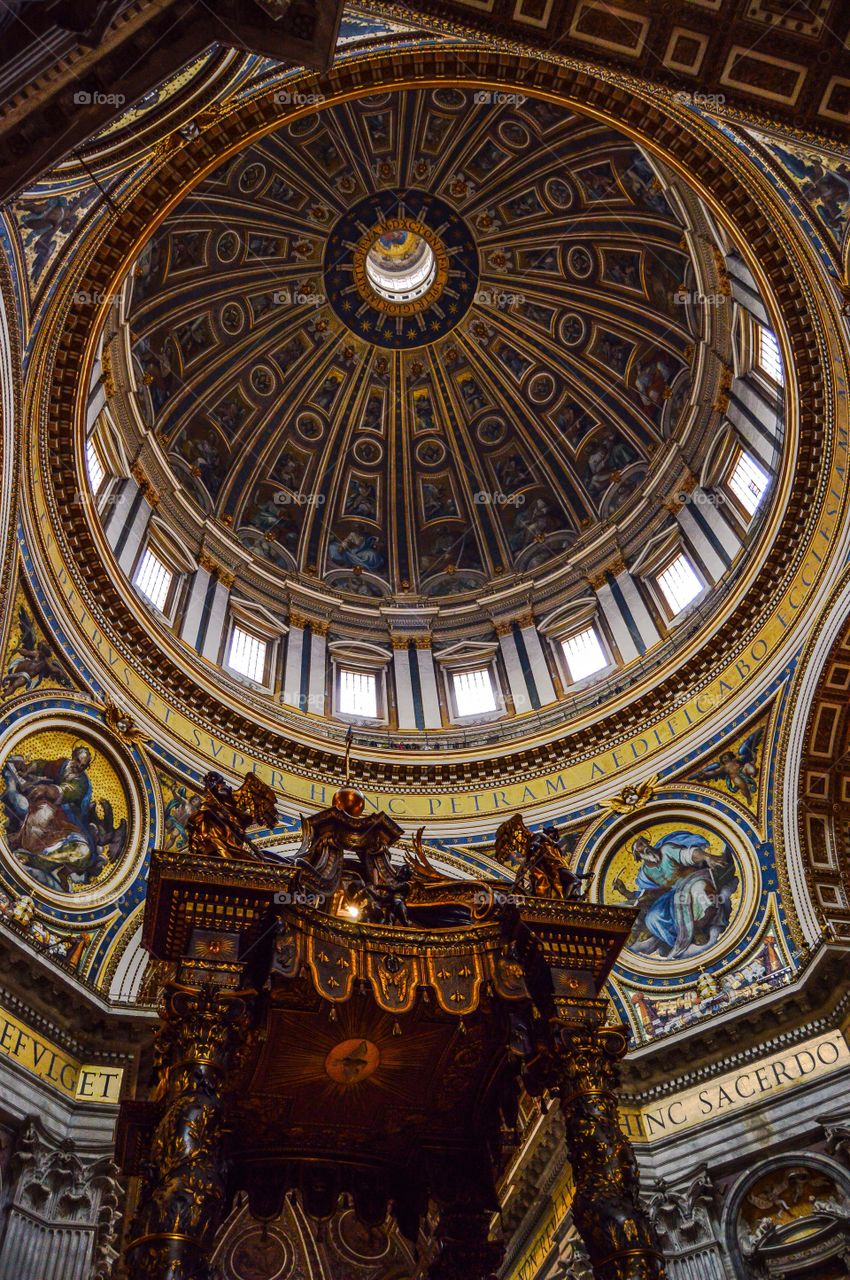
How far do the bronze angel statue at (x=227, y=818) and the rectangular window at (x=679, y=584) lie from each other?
12.0m

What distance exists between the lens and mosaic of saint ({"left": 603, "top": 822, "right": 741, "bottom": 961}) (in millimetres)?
16109

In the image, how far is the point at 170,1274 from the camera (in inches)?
265

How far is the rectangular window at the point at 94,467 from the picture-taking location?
18859 mm

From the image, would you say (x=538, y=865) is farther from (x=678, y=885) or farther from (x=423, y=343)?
(x=423, y=343)

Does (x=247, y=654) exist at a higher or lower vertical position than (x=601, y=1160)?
higher

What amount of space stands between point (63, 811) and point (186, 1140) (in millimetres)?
8474

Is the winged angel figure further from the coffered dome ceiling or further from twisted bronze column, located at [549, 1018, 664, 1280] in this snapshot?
twisted bronze column, located at [549, 1018, 664, 1280]

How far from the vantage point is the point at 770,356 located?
1934 cm

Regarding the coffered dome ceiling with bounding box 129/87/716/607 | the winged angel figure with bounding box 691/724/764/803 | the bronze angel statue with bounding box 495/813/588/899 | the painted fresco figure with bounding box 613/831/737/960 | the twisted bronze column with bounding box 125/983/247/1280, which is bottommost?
the twisted bronze column with bounding box 125/983/247/1280

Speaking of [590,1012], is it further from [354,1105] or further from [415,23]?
[415,23]

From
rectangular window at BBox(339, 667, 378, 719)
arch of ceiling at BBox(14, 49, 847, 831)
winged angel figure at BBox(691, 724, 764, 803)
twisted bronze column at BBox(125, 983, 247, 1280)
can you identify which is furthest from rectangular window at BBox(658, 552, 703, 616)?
twisted bronze column at BBox(125, 983, 247, 1280)

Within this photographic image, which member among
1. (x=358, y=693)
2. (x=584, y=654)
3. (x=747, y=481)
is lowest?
(x=358, y=693)

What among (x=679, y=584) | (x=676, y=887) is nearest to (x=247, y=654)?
(x=679, y=584)

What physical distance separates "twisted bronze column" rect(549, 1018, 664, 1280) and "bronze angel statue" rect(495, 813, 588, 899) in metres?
1.41
